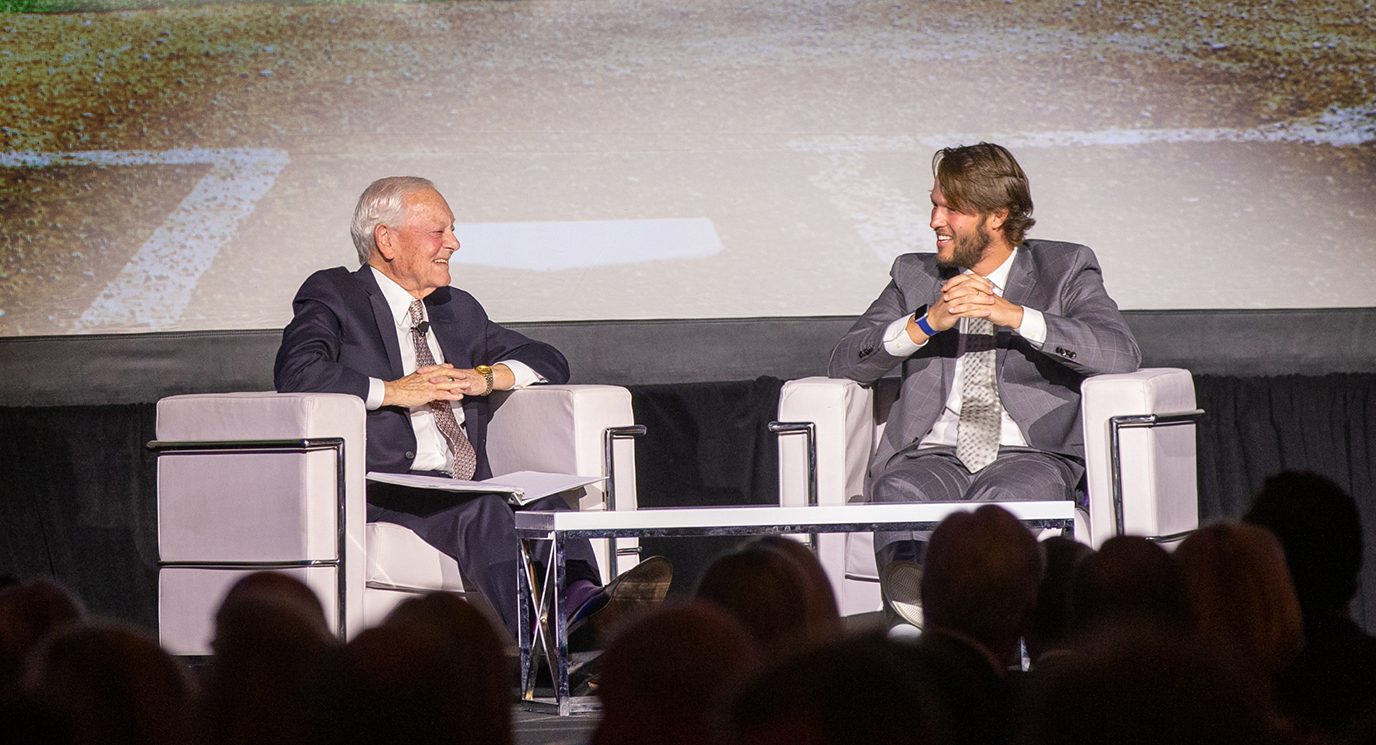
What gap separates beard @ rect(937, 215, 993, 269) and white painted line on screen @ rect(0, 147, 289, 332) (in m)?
2.00

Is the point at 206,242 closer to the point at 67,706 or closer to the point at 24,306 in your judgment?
the point at 24,306

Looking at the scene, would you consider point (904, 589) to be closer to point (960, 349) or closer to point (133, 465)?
point (960, 349)

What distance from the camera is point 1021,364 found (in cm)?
282

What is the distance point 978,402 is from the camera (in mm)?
2840

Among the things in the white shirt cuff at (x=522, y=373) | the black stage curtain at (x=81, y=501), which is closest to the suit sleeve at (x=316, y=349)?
the white shirt cuff at (x=522, y=373)

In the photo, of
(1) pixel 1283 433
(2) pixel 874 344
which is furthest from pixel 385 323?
(1) pixel 1283 433

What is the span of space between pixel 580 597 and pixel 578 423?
525mm

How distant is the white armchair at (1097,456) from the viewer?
254 cm

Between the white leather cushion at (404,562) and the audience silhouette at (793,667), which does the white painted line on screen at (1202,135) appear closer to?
the white leather cushion at (404,562)

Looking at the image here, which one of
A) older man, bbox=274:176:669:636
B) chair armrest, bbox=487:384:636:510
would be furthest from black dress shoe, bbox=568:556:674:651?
chair armrest, bbox=487:384:636:510

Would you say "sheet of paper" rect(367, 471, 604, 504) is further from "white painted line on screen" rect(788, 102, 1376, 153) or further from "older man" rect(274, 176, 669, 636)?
"white painted line on screen" rect(788, 102, 1376, 153)

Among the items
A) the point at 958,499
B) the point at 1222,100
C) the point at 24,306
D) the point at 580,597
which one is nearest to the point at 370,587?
the point at 580,597

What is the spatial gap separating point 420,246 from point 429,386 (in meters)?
0.37

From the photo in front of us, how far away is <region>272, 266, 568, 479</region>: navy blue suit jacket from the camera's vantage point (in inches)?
105
